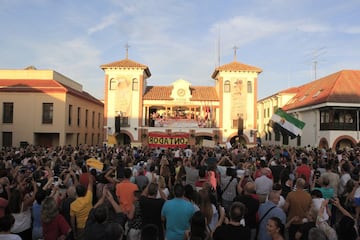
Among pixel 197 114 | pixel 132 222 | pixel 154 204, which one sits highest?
pixel 197 114

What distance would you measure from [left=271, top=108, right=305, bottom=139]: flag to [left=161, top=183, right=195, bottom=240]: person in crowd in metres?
15.5

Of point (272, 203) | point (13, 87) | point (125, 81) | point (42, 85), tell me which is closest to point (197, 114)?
point (125, 81)

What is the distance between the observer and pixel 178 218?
15.5 ft

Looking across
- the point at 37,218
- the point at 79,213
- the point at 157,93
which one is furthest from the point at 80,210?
the point at 157,93

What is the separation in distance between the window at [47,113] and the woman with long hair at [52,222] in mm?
28156

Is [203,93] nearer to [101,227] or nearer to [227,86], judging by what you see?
[227,86]

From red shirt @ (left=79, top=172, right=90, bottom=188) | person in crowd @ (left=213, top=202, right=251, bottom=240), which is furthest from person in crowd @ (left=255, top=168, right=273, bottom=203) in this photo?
red shirt @ (left=79, top=172, right=90, bottom=188)

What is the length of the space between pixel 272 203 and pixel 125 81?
30.2 m

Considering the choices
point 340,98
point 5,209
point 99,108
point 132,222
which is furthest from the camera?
point 99,108

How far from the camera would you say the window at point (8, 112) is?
30.7 meters

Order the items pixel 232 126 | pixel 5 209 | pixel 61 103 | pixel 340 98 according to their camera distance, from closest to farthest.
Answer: pixel 5 209 → pixel 340 98 → pixel 61 103 → pixel 232 126

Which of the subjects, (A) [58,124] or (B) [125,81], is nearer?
(A) [58,124]

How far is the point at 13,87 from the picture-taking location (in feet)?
100

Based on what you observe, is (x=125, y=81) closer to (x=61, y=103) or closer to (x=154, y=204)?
(x=61, y=103)
